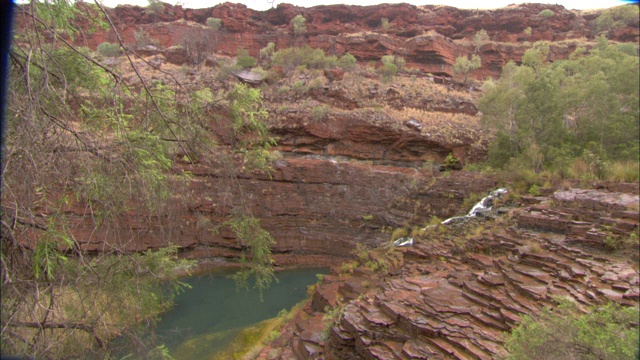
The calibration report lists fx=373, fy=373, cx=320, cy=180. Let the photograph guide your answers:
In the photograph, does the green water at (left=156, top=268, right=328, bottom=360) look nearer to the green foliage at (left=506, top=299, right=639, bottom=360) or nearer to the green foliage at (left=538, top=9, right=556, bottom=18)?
the green foliage at (left=506, top=299, right=639, bottom=360)

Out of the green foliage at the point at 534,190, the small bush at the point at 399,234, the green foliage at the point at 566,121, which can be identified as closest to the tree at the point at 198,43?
the small bush at the point at 399,234

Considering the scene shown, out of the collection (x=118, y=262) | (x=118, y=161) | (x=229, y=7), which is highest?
(x=229, y=7)

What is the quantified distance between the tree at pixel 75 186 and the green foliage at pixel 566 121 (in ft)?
28.8

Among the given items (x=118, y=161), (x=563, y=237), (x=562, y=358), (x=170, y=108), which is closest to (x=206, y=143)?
(x=170, y=108)

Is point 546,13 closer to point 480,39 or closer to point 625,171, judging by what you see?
point 480,39

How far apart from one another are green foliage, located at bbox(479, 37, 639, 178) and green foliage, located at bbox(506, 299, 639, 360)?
5316 mm

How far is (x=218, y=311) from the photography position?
11953mm

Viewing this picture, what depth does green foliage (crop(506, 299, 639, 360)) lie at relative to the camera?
3.26 metres

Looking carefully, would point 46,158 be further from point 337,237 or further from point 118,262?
point 337,237

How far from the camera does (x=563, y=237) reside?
7559 millimetres

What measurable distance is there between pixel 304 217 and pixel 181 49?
63.8 ft

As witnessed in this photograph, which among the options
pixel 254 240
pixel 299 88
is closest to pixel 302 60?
pixel 299 88

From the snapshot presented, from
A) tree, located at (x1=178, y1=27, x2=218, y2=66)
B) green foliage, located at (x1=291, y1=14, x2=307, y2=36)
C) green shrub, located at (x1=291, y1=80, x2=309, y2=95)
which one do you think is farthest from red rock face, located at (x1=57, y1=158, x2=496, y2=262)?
green foliage, located at (x1=291, y1=14, x2=307, y2=36)

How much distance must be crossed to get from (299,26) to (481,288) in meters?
33.1
